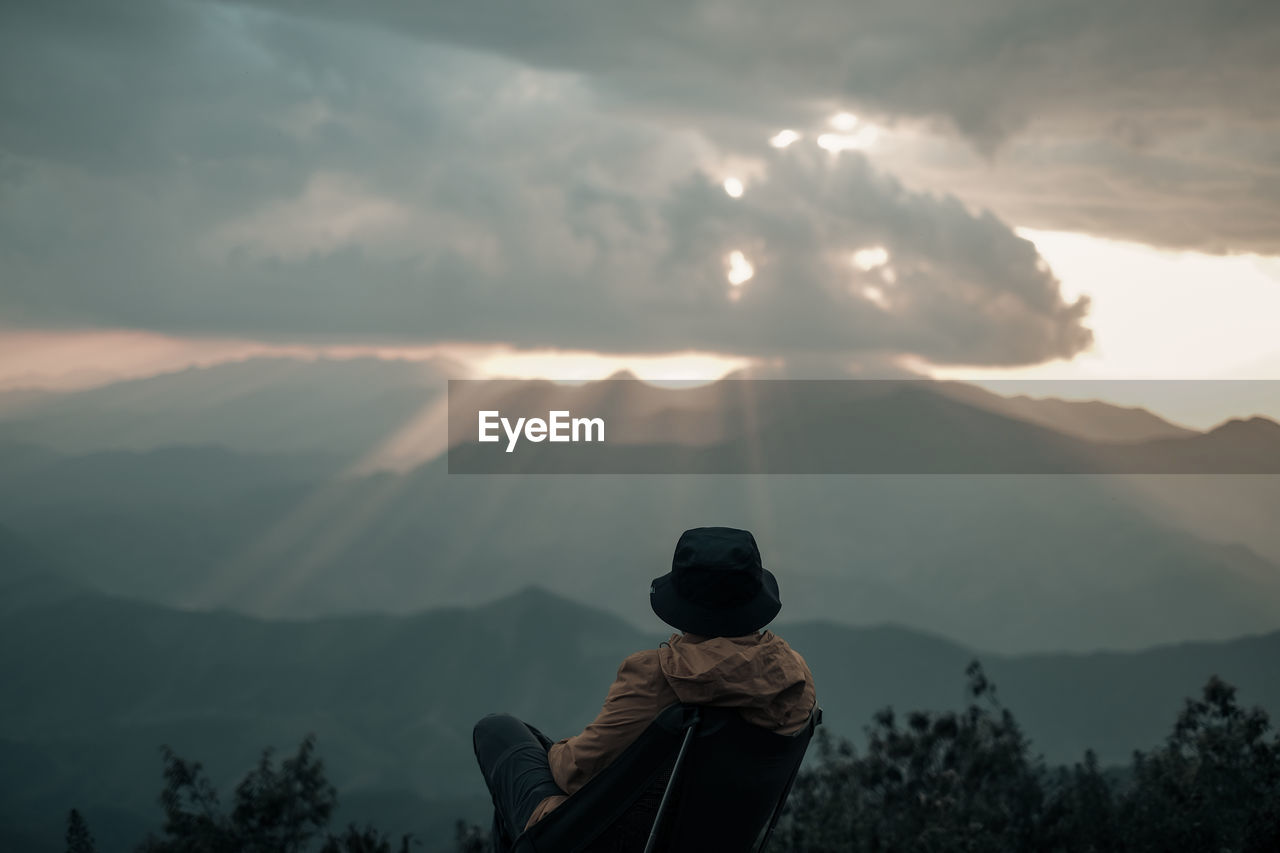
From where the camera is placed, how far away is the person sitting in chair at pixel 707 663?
1.85 m

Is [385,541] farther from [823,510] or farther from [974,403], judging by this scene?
[974,403]

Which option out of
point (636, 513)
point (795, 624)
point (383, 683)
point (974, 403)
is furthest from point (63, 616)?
point (974, 403)

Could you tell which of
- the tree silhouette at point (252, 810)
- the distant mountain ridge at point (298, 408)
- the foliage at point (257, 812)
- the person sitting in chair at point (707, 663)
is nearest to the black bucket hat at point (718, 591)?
the person sitting in chair at point (707, 663)

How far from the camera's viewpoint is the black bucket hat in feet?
6.25

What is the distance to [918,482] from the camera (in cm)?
9869

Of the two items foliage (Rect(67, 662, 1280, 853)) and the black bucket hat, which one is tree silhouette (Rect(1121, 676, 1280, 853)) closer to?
foliage (Rect(67, 662, 1280, 853))

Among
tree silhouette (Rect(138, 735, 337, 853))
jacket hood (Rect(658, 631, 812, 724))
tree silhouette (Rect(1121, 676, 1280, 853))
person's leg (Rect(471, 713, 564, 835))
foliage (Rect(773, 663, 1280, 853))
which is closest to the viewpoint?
jacket hood (Rect(658, 631, 812, 724))

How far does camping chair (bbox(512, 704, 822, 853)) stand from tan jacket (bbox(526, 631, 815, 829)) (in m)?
0.04

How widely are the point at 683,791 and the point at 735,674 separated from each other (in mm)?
305

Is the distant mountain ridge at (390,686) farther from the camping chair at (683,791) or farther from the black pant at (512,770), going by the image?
the camping chair at (683,791)

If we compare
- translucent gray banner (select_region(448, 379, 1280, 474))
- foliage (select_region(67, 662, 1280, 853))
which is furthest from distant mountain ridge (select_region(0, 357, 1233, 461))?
foliage (select_region(67, 662, 1280, 853))

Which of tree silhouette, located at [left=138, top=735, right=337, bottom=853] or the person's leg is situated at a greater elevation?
the person's leg

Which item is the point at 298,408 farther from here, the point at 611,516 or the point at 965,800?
the point at 965,800

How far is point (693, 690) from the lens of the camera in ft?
6.03
